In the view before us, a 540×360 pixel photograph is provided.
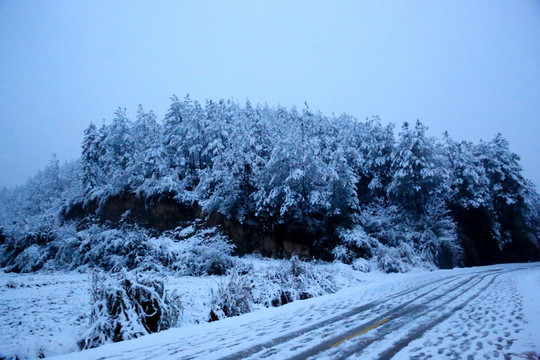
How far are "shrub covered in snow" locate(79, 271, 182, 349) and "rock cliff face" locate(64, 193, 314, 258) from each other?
17.1 metres

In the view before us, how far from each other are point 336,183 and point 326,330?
1849 centimetres

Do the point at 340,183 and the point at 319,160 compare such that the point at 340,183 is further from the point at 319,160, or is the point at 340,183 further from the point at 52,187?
the point at 52,187

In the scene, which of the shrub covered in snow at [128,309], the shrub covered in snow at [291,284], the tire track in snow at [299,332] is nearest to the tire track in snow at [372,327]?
the tire track in snow at [299,332]

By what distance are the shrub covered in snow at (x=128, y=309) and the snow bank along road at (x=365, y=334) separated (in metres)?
0.51

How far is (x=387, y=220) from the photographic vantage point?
26.8 metres

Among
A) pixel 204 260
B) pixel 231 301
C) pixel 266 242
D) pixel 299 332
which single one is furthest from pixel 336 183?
pixel 299 332

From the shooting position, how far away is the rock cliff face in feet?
83.7

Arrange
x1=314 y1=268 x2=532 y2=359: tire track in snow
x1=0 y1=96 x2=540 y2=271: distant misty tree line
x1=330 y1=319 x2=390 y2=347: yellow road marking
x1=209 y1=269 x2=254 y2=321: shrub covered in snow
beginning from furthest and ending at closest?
x1=0 y1=96 x2=540 y2=271: distant misty tree line < x1=209 y1=269 x2=254 y2=321: shrub covered in snow < x1=330 y1=319 x2=390 y2=347: yellow road marking < x1=314 y1=268 x2=532 y2=359: tire track in snow

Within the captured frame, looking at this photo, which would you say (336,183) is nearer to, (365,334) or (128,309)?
(365,334)

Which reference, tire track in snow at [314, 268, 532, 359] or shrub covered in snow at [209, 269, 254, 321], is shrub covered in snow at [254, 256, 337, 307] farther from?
tire track in snow at [314, 268, 532, 359]

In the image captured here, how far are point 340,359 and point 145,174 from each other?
27.6 meters

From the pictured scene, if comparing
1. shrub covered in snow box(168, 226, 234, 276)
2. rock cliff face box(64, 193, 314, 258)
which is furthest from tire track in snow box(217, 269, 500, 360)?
rock cliff face box(64, 193, 314, 258)

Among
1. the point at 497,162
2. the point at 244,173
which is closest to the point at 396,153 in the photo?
the point at 497,162

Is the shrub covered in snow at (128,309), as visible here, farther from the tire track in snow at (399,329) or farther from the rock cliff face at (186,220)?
the rock cliff face at (186,220)
